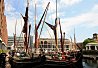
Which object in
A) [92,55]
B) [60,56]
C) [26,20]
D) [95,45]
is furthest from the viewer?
[95,45]

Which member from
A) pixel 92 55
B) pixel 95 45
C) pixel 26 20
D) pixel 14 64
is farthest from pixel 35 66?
pixel 95 45

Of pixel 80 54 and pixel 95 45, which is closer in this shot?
pixel 80 54

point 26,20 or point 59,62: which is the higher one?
point 26,20

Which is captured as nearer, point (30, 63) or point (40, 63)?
point (40, 63)

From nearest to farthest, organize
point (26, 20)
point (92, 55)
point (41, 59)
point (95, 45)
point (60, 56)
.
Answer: point (41, 59), point (60, 56), point (26, 20), point (92, 55), point (95, 45)

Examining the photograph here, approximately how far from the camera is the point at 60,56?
40.2 meters

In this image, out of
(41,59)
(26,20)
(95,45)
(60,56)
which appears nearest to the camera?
(41,59)

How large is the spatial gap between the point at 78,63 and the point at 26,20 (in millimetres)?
12751

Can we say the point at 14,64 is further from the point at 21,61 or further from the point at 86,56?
the point at 86,56

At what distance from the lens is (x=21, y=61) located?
3825 centimetres

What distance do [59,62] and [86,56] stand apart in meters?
47.3

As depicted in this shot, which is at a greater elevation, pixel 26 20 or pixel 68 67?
pixel 26 20

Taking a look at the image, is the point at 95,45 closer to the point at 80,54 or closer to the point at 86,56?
the point at 86,56

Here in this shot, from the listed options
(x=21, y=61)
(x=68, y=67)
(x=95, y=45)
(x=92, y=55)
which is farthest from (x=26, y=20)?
(x=95, y=45)
